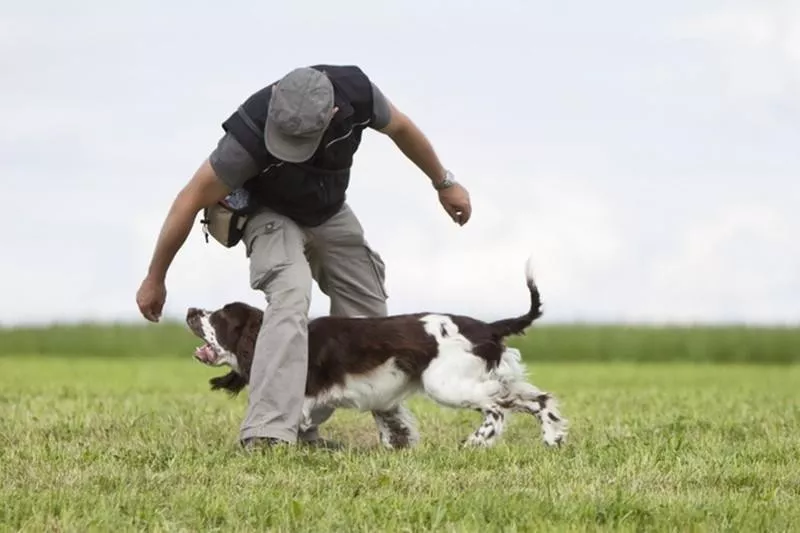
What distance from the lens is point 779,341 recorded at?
29.5 metres

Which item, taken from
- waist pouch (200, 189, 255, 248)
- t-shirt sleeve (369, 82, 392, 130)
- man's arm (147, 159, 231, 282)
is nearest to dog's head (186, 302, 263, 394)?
waist pouch (200, 189, 255, 248)

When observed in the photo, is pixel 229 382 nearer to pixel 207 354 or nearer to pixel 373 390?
pixel 207 354

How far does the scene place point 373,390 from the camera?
8273 millimetres

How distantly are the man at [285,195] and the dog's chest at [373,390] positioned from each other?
0.28 metres

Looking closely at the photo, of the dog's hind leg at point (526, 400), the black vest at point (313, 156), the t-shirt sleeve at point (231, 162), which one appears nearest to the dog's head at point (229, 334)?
the black vest at point (313, 156)

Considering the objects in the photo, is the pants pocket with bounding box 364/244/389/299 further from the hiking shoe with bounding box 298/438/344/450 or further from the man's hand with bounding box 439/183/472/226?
the hiking shoe with bounding box 298/438/344/450

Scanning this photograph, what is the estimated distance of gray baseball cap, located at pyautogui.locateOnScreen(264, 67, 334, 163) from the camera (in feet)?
25.1

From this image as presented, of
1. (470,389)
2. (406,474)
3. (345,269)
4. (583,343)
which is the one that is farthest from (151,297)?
(583,343)

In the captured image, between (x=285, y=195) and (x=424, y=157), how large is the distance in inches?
43.6

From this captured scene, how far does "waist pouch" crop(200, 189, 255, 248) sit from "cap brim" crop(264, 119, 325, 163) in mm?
593

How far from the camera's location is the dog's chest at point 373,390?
27.0 ft

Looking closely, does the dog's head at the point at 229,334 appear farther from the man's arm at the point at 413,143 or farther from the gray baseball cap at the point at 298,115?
the man's arm at the point at 413,143

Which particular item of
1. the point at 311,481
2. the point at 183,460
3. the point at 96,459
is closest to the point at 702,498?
the point at 311,481

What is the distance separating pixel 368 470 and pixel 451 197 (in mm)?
2599
